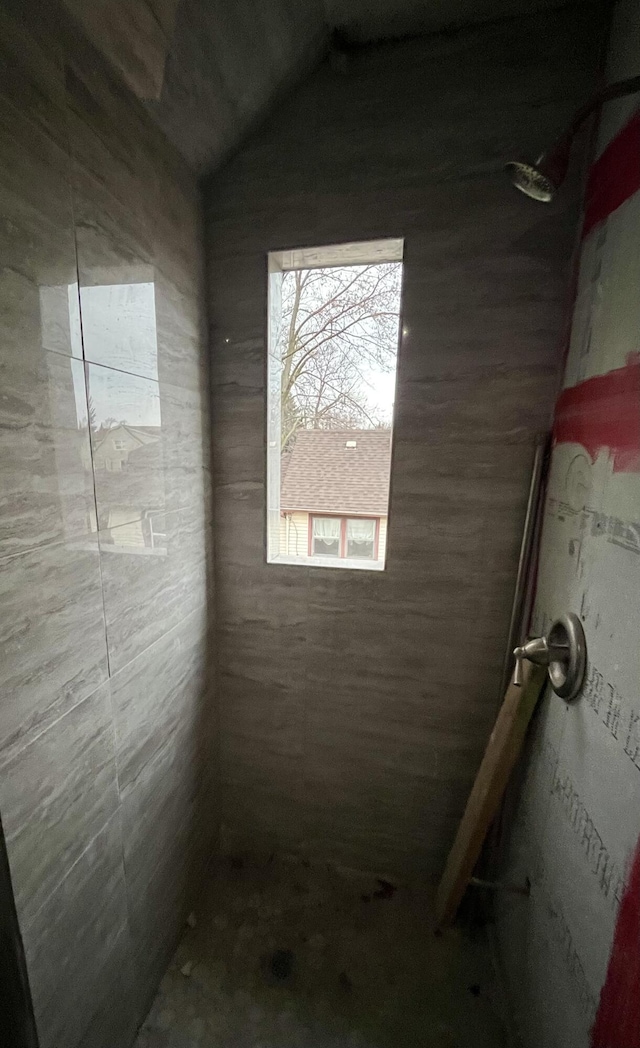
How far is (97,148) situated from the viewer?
803 mm

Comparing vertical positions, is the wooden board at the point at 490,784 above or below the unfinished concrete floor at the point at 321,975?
above

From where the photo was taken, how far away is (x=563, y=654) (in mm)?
905

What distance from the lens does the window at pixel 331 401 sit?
1265mm

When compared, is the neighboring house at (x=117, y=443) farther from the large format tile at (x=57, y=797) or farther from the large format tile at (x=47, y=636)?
the large format tile at (x=57, y=797)

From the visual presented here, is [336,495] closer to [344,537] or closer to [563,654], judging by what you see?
[344,537]

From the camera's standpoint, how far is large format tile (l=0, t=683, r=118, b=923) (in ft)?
2.30

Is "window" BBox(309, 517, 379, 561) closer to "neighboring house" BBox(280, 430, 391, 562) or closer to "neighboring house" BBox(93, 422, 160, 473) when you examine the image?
"neighboring house" BBox(280, 430, 391, 562)

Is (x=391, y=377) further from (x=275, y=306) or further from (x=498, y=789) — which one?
(x=498, y=789)

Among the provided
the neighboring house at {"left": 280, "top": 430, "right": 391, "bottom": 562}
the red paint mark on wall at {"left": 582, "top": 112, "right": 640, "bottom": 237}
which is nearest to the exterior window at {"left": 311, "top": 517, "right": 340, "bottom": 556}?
the neighboring house at {"left": 280, "top": 430, "right": 391, "bottom": 562}

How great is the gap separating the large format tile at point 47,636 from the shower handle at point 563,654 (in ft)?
3.16

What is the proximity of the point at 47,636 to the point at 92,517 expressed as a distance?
235 millimetres

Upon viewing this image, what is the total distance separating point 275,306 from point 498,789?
155cm

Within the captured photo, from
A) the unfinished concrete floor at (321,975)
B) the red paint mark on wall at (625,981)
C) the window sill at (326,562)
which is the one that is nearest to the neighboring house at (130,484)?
the window sill at (326,562)

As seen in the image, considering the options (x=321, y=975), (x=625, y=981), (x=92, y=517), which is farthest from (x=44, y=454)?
(x=321, y=975)
